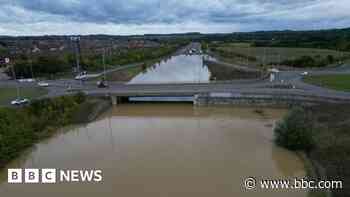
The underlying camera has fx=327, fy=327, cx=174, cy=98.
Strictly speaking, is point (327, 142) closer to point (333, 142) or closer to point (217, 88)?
point (333, 142)

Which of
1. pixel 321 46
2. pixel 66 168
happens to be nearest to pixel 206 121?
pixel 66 168

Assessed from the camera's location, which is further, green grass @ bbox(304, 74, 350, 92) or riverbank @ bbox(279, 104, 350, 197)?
green grass @ bbox(304, 74, 350, 92)

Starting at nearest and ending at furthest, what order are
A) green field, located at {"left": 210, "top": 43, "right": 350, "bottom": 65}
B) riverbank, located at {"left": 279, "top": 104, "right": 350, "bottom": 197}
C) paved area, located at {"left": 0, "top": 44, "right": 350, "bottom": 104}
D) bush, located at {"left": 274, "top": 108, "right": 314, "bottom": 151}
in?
riverbank, located at {"left": 279, "top": 104, "right": 350, "bottom": 197} < bush, located at {"left": 274, "top": 108, "right": 314, "bottom": 151} < paved area, located at {"left": 0, "top": 44, "right": 350, "bottom": 104} < green field, located at {"left": 210, "top": 43, "right": 350, "bottom": 65}

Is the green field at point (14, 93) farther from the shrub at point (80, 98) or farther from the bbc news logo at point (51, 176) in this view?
the bbc news logo at point (51, 176)

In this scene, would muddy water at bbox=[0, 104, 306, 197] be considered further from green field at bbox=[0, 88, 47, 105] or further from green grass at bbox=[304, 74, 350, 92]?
green field at bbox=[0, 88, 47, 105]

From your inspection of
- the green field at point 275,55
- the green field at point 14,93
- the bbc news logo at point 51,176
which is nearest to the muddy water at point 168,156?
the bbc news logo at point 51,176

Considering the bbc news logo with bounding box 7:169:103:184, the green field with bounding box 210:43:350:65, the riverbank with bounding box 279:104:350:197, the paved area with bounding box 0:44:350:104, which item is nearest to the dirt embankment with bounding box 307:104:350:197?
the riverbank with bounding box 279:104:350:197
